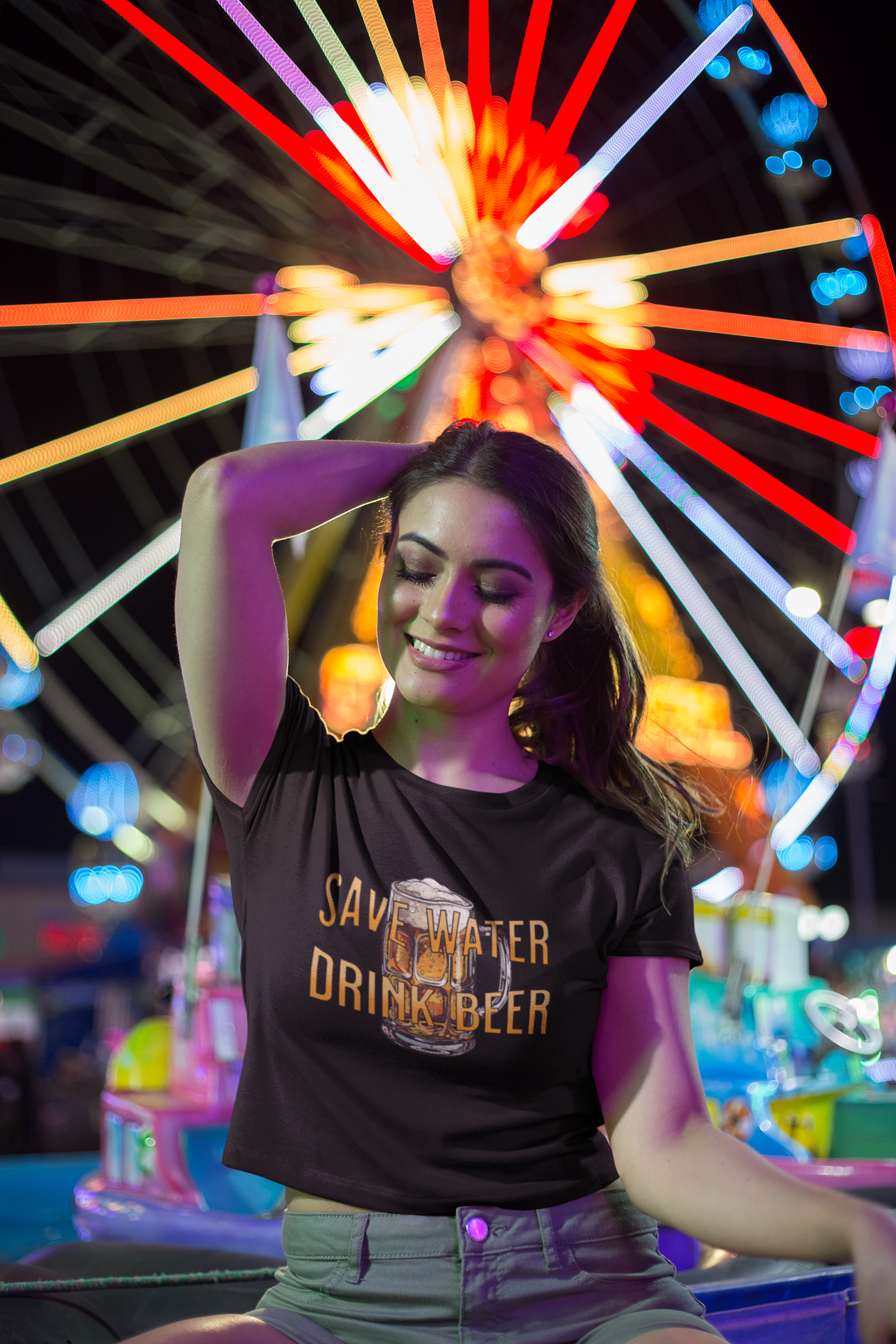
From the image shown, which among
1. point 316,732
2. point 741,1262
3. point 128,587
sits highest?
point 128,587

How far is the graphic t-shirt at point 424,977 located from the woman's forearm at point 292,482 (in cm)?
32

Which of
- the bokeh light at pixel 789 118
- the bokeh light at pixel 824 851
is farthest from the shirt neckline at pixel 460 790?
the bokeh light at pixel 824 851

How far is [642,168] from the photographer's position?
25.0 feet

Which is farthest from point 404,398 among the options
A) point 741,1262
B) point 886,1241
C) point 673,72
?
point 886,1241

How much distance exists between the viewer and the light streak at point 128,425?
582cm

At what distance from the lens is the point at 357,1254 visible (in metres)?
1.55

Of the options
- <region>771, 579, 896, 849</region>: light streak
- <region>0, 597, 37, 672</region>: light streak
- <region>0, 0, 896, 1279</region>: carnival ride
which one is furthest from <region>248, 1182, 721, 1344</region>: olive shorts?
<region>771, 579, 896, 849</region>: light streak

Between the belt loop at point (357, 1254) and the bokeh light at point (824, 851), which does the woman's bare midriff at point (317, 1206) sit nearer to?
the belt loop at point (357, 1254)

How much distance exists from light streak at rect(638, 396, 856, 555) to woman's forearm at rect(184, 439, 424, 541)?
5438 mm

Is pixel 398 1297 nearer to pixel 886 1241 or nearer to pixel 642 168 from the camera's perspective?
pixel 886 1241

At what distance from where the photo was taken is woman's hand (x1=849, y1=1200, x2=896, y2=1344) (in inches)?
48.6

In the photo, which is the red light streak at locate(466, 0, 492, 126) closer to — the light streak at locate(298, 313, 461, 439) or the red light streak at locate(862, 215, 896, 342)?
the light streak at locate(298, 313, 461, 439)

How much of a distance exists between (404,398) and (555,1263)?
22.8 ft

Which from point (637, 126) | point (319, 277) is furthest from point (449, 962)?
point (319, 277)
